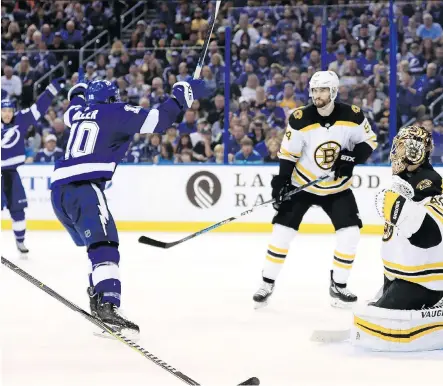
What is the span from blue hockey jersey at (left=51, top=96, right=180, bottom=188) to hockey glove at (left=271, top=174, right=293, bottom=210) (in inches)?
Result: 35.2

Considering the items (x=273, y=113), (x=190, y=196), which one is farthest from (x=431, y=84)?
(x=190, y=196)

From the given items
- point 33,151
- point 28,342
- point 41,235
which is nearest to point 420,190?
point 28,342

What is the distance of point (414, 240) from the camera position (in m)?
3.39

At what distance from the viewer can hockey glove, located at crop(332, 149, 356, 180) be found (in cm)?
461

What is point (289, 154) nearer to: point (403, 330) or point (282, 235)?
point (282, 235)

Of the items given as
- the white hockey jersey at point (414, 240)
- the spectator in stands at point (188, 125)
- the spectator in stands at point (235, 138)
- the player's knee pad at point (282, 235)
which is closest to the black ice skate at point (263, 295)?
the player's knee pad at point (282, 235)

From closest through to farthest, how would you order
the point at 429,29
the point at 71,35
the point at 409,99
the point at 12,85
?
1. the point at 409,99
2. the point at 429,29
3. the point at 12,85
4. the point at 71,35

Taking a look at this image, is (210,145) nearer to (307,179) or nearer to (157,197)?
(157,197)

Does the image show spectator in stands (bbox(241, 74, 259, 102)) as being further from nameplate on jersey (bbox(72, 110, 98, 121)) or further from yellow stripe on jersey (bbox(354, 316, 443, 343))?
yellow stripe on jersey (bbox(354, 316, 443, 343))

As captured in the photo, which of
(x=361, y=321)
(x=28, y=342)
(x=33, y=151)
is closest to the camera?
(x=361, y=321)

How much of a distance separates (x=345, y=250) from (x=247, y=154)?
4.07 metres

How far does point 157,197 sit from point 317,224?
1626 mm

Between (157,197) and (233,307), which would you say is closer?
(233,307)

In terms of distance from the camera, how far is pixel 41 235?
8.55 m
